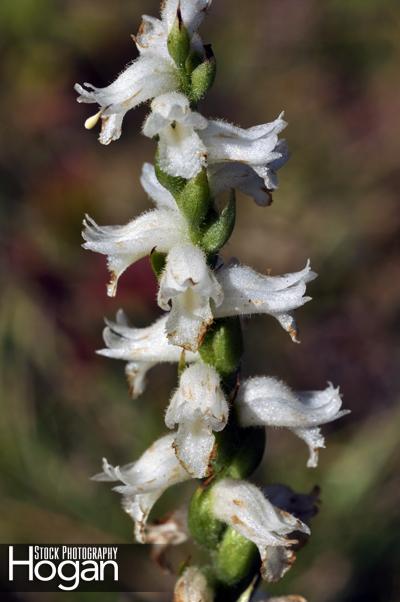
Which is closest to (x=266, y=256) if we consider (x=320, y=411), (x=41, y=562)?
(x=41, y=562)

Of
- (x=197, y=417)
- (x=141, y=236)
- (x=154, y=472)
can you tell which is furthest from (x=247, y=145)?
(x=154, y=472)

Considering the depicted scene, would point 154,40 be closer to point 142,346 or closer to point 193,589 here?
point 142,346

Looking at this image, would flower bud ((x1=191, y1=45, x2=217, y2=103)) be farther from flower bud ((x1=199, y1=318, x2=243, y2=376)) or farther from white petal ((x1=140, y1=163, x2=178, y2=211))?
flower bud ((x1=199, y1=318, x2=243, y2=376))

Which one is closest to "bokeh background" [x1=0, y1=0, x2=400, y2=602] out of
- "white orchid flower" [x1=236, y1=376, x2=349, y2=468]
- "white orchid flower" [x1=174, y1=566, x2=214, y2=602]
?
"white orchid flower" [x1=174, y1=566, x2=214, y2=602]

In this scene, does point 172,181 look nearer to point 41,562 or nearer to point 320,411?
point 320,411

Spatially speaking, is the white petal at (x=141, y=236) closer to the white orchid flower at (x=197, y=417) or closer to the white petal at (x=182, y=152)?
the white petal at (x=182, y=152)

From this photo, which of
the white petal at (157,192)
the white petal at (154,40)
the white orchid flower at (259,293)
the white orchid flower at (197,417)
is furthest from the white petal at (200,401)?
the white petal at (154,40)
